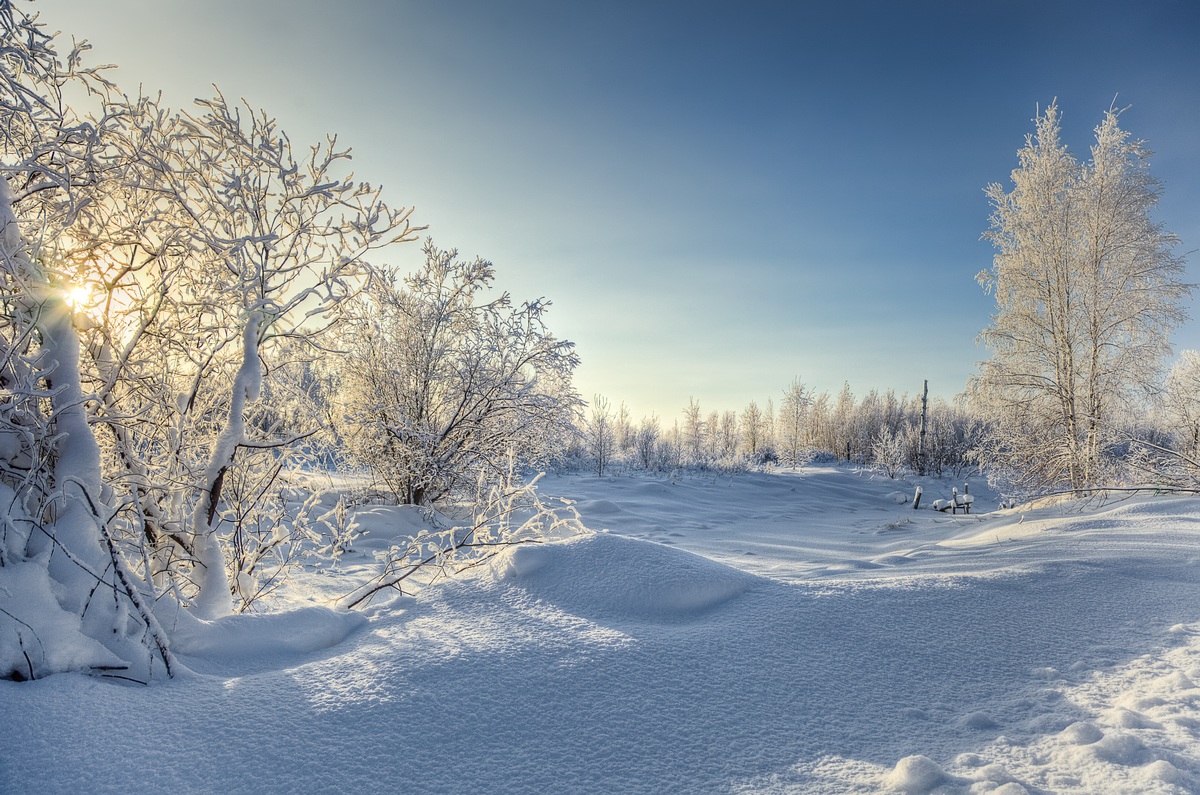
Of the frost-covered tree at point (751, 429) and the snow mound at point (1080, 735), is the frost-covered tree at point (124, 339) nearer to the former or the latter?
the snow mound at point (1080, 735)

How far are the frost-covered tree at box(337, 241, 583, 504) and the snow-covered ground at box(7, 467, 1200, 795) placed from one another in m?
3.93

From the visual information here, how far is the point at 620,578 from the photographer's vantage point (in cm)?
252

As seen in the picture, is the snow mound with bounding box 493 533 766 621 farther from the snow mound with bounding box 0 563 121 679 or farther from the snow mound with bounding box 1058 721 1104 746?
the snow mound with bounding box 0 563 121 679

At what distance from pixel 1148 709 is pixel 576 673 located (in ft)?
4.99

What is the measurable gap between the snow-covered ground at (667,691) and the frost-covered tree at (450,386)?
3934 millimetres

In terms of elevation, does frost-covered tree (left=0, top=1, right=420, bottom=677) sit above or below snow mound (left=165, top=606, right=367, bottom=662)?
above

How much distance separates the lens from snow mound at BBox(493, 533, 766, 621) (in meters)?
2.35

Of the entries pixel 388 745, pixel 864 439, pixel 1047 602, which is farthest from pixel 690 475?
pixel 864 439

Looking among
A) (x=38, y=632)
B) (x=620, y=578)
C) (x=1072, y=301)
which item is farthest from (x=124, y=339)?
(x=1072, y=301)

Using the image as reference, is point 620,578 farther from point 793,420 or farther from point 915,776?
point 793,420

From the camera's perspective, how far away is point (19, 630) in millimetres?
1498

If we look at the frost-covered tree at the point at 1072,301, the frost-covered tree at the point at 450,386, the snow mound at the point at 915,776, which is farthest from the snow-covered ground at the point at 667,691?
the frost-covered tree at the point at 1072,301

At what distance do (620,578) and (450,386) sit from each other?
15.6 ft

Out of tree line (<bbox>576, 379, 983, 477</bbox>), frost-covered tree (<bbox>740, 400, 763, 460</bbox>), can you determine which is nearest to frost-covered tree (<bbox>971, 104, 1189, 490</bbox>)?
tree line (<bbox>576, 379, 983, 477</bbox>)
